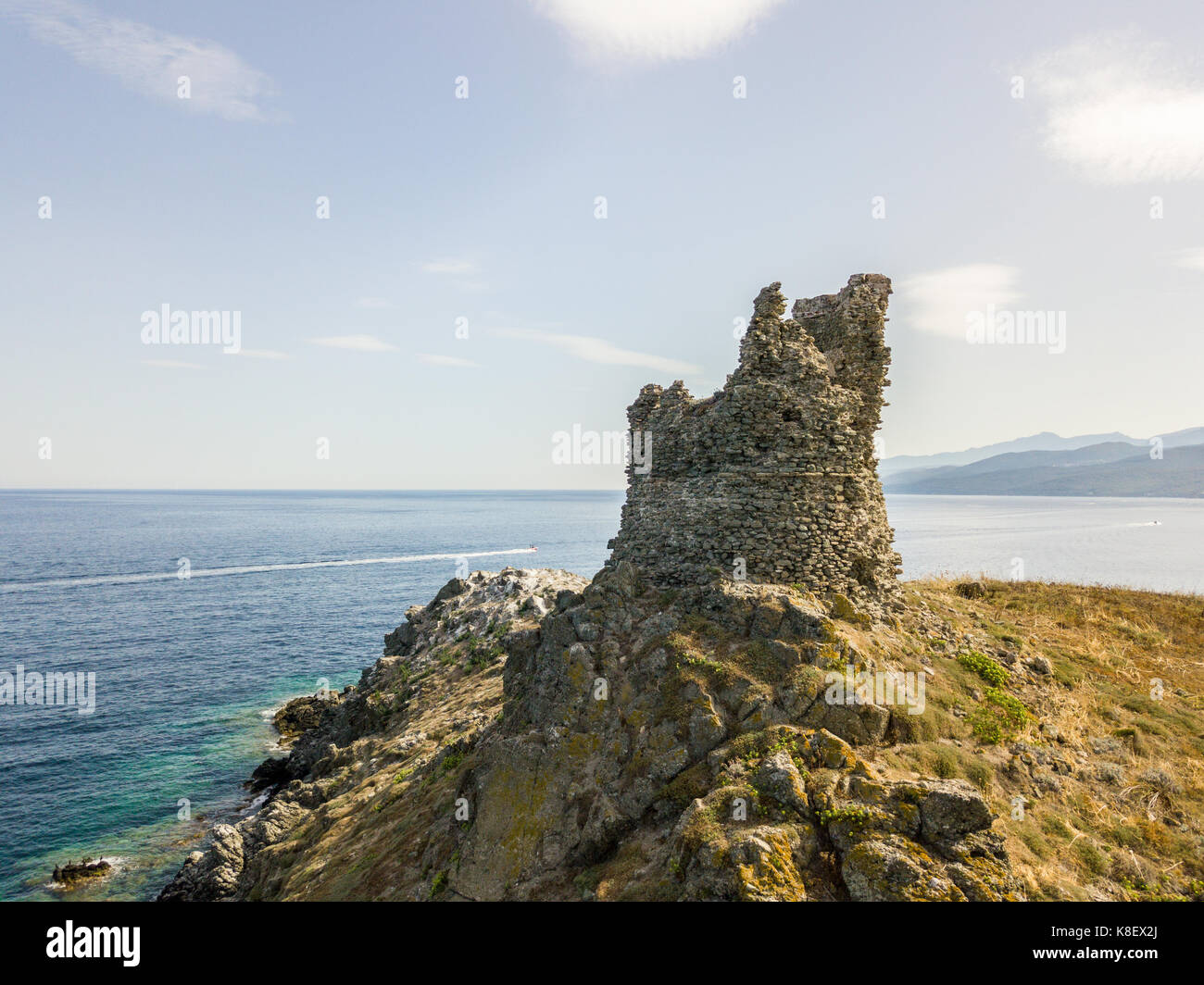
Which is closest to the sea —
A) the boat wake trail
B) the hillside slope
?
the boat wake trail

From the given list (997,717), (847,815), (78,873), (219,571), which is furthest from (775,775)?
(219,571)

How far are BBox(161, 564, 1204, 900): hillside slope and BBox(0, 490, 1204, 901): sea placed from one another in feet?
55.5

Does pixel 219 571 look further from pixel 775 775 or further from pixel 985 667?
pixel 985 667

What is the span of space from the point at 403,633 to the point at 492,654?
1426cm

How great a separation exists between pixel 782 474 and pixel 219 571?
117 m

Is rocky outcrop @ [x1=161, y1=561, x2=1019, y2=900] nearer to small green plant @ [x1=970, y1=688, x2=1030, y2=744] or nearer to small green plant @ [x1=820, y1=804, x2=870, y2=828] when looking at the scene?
small green plant @ [x1=820, y1=804, x2=870, y2=828]

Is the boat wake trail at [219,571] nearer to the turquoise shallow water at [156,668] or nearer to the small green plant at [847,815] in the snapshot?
the turquoise shallow water at [156,668]

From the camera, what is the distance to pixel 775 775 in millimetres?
12531

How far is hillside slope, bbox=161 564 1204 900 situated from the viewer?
11.4m

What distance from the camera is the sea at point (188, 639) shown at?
115ft

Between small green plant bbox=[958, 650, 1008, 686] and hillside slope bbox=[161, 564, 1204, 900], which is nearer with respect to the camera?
hillside slope bbox=[161, 564, 1204, 900]
